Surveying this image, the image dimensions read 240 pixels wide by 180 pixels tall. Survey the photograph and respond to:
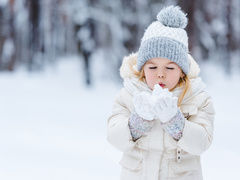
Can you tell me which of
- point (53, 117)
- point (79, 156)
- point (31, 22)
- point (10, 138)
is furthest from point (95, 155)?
point (31, 22)

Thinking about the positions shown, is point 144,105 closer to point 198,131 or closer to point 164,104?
point 164,104

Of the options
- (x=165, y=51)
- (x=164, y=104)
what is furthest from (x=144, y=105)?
(x=165, y=51)

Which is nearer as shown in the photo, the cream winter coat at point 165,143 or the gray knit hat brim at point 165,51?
the cream winter coat at point 165,143

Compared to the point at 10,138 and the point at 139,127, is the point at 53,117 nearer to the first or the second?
the point at 10,138

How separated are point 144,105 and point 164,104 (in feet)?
0.30

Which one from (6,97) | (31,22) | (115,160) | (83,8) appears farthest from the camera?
(31,22)

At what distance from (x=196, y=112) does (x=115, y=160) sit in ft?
10.6

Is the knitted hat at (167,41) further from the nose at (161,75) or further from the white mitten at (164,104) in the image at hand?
the white mitten at (164,104)

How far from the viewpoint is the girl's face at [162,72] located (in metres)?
1.91

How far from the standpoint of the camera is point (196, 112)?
1.87 metres

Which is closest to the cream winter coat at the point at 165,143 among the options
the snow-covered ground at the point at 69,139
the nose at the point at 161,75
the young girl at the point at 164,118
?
the young girl at the point at 164,118

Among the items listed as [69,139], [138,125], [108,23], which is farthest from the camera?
[108,23]

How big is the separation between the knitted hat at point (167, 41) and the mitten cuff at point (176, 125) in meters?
0.33

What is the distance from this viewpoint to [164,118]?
1691 millimetres
